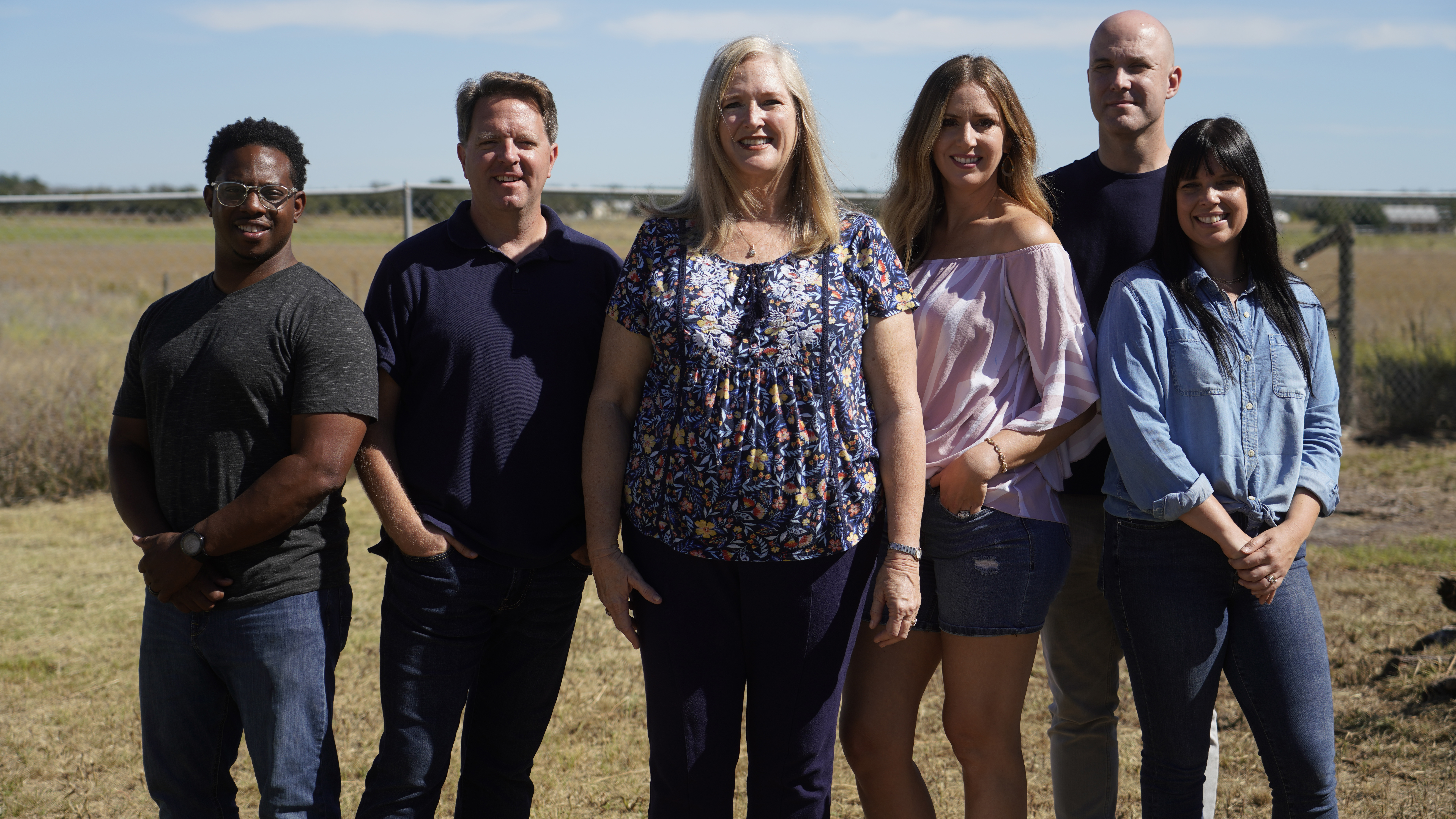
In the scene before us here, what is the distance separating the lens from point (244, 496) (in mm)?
2207

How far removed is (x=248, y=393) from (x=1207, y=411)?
6.86ft

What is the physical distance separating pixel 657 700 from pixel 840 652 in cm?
42

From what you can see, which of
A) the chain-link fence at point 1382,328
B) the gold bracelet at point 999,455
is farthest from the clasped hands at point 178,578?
the chain-link fence at point 1382,328

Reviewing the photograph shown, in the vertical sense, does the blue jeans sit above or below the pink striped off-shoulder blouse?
below

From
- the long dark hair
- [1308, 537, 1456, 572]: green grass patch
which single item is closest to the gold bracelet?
the long dark hair

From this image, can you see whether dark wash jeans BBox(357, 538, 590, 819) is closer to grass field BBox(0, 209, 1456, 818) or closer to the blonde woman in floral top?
the blonde woman in floral top

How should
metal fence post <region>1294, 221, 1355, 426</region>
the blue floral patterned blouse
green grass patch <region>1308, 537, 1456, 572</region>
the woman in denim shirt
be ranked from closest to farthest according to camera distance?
1. the blue floral patterned blouse
2. the woman in denim shirt
3. green grass patch <region>1308, 537, 1456, 572</region>
4. metal fence post <region>1294, 221, 1355, 426</region>

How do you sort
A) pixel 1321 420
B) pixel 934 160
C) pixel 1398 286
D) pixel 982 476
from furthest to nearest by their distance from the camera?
1. pixel 1398 286
2. pixel 934 160
3. pixel 1321 420
4. pixel 982 476

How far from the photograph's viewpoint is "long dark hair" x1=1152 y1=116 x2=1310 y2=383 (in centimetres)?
239

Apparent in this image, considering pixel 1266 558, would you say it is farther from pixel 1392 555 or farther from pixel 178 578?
pixel 1392 555

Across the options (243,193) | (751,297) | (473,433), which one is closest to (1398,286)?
(751,297)

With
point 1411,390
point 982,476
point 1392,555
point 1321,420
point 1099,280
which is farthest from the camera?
point 1411,390

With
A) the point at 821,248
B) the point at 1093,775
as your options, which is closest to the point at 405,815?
the point at 821,248

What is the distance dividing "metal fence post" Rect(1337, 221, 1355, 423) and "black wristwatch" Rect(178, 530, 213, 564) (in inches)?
348
